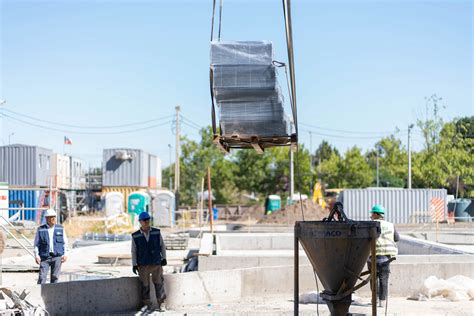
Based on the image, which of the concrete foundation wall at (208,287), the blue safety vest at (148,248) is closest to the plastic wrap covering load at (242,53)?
the blue safety vest at (148,248)

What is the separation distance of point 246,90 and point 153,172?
166 feet

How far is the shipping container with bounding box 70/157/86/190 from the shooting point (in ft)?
178

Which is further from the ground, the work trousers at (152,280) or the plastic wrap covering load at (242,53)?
the plastic wrap covering load at (242,53)

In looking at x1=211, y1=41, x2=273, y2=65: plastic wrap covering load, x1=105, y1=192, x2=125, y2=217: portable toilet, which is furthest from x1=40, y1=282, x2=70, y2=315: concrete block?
x1=105, y1=192, x2=125, y2=217: portable toilet

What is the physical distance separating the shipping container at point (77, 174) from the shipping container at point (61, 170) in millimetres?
651

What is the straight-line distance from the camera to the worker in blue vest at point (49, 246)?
12.8 m

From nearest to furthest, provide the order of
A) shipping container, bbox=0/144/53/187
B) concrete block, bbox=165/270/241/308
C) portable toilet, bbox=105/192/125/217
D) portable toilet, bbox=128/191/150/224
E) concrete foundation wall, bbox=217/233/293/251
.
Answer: concrete block, bbox=165/270/241/308
concrete foundation wall, bbox=217/233/293/251
portable toilet, bbox=128/191/150/224
portable toilet, bbox=105/192/125/217
shipping container, bbox=0/144/53/187

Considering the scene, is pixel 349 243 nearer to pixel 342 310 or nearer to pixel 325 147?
pixel 342 310

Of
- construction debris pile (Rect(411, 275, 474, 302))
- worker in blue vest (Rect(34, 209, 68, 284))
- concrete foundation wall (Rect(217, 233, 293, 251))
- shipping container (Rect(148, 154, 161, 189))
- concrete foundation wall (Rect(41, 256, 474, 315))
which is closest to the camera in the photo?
concrete foundation wall (Rect(41, 256, 474, 315))

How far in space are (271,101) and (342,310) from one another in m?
3.06

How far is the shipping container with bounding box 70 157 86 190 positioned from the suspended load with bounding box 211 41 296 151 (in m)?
44.4

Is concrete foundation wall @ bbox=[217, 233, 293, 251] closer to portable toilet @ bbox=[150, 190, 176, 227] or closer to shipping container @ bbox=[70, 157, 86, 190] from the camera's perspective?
portable toilet @ bbox=[150, 190, 176, 227]

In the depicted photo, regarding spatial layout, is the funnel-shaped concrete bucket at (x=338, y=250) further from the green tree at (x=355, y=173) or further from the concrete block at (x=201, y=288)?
the green tree at (x=355, y=173)

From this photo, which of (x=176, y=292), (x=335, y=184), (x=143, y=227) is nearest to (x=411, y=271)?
(x=176, y=292)
